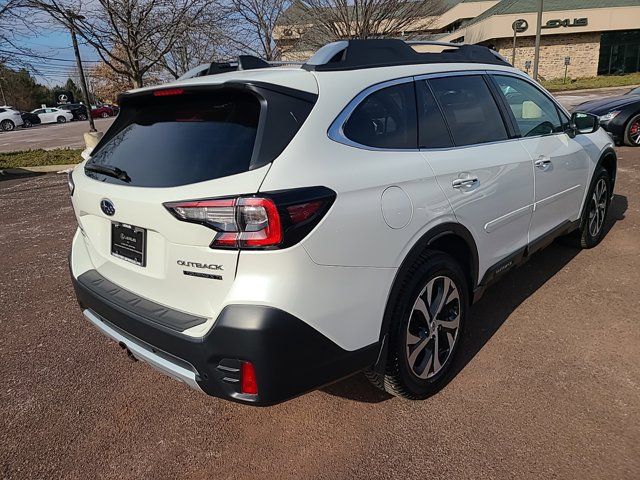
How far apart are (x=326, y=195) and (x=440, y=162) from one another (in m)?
0.89

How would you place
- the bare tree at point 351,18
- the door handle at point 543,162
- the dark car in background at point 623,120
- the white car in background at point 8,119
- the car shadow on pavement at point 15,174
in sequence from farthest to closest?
the white car in background at point 8,119
the bare tree at point 351,18
the car shadow on pavement at point 15,174
the dark car in background at point 623,120
the door handle at point 543,162

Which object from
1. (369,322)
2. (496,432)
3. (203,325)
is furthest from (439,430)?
(203,325)

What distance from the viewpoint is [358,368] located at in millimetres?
2209

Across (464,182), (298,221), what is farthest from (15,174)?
(298,221)

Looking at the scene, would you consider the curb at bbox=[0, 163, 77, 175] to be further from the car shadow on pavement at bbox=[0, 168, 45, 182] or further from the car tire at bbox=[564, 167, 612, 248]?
the car tire at bbox=[564, 167, 612, 248]

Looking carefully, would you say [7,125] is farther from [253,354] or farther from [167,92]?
[253,354]

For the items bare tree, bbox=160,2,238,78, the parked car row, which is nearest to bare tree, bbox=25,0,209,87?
bare tree, bbox=160,2,238,78

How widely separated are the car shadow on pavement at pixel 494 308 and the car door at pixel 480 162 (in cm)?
48

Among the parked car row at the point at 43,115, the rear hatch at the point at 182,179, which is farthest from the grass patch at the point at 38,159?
the parked car row at the point at 43,115

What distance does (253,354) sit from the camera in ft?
6.25

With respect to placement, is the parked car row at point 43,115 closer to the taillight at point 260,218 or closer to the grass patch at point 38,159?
the grass patch at point 38,159

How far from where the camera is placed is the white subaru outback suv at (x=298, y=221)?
1915 millimetres

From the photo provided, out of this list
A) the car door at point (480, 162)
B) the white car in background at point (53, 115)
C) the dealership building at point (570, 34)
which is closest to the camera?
the car door at point (480, 162)

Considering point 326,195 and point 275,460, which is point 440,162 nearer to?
point 326,195
